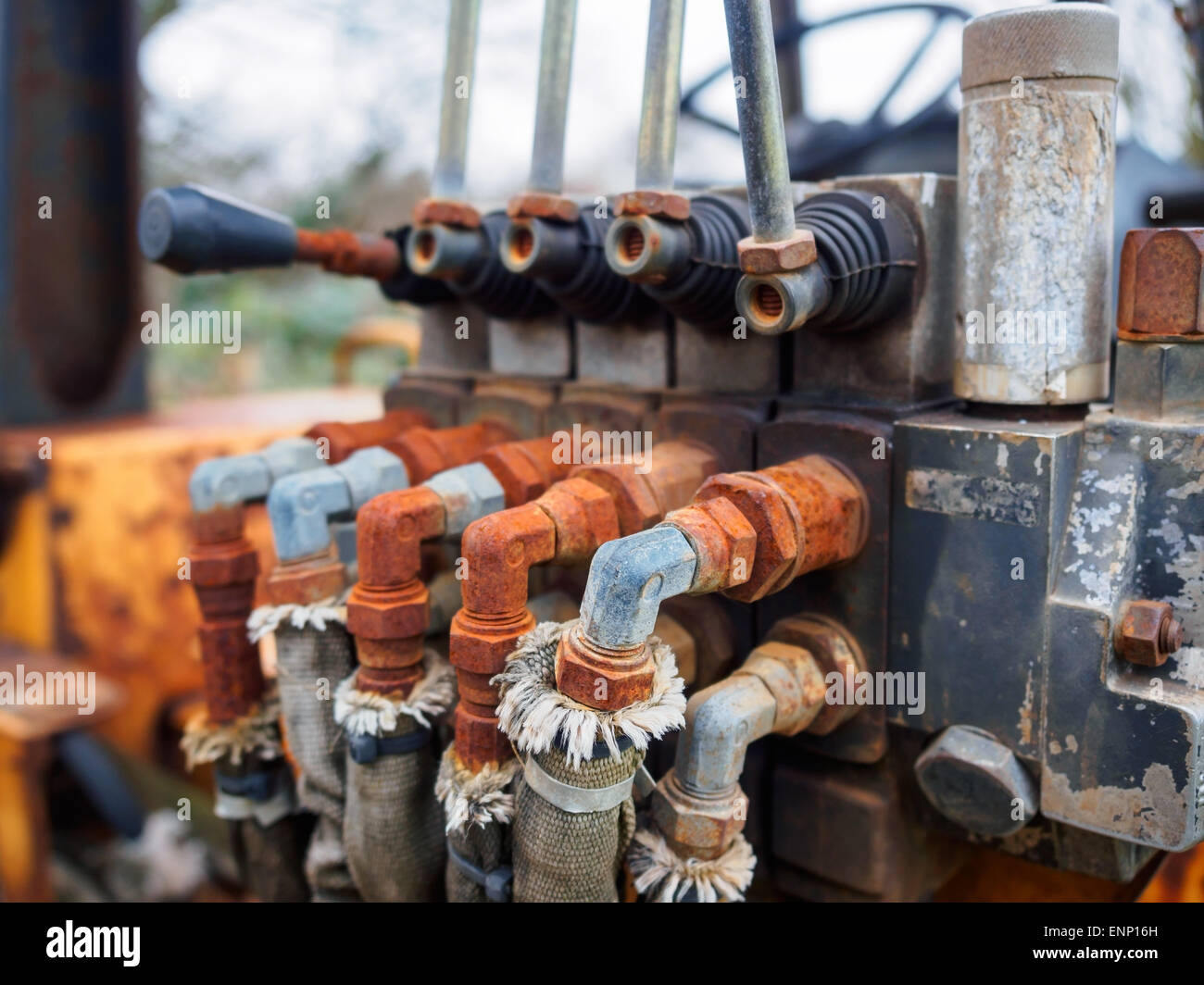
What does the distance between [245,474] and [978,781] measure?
1.17m

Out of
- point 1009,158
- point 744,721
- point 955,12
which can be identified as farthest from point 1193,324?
point 955,12

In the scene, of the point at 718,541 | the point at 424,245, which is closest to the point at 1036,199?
the point at 718,541

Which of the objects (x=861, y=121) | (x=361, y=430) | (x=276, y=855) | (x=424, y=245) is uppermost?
(x=861, y=121)

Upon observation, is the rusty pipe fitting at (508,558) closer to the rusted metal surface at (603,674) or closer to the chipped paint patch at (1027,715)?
the rusted metal surface at (603,674)

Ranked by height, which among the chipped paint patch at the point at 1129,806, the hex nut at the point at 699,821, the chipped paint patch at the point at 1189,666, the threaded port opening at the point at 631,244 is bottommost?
the hex nut at the point at 699,821

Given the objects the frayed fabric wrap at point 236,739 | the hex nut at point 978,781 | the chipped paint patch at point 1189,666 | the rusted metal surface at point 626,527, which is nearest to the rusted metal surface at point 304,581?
the frayed fabric wrap at point 236,739

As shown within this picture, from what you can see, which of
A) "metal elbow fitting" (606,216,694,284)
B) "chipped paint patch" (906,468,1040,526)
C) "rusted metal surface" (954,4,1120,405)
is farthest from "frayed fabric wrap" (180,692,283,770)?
"rusted metal surface" (954,4,1120,405)

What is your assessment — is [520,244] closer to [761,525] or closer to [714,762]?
[761,525]

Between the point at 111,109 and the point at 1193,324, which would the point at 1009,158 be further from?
the point at 111,109

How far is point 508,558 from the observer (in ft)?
4.18

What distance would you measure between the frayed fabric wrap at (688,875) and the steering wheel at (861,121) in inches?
61.8

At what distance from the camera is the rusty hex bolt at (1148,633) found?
124 cm

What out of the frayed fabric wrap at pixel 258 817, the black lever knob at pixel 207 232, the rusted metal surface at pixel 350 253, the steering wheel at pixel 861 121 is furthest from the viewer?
the steering wheel at pixel 861 121
